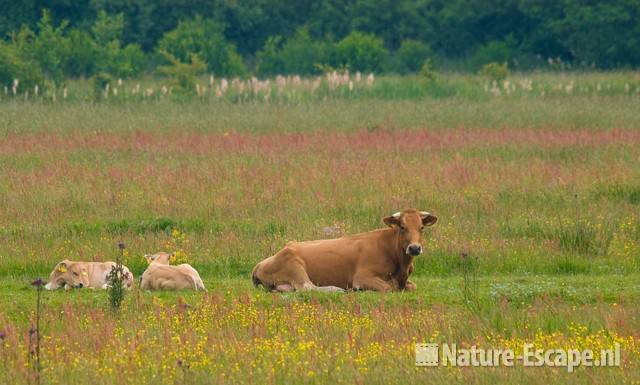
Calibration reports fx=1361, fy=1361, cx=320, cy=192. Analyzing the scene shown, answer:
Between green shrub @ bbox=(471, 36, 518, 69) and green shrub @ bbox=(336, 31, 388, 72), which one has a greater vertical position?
green shrub @ bbox=(336, 31, 388, 72)

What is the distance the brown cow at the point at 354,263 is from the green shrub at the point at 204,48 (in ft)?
130

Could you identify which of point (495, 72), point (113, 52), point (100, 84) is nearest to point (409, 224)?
point (100, 84)

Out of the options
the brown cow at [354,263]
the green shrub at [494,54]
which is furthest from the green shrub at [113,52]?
the brown cow at [354,263]

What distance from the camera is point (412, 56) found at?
60.4 metres

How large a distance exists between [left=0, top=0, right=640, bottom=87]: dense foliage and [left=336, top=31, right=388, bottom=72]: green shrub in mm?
41

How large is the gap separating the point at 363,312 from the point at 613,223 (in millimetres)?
6559

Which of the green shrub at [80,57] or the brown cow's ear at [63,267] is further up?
the brown cow's ear at [63,267]

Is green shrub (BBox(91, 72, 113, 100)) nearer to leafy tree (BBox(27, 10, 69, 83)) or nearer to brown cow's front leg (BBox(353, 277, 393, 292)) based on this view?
leafy tree (BBox(27, 10, 69, 83))

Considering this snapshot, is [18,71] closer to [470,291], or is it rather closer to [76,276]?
[76,276]

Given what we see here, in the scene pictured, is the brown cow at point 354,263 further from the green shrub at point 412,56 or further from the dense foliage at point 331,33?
the green shrub at point 412,56

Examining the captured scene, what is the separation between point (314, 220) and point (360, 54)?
36.9 meters

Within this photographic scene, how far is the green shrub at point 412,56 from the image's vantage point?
5984 cm

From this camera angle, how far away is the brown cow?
48.7ft

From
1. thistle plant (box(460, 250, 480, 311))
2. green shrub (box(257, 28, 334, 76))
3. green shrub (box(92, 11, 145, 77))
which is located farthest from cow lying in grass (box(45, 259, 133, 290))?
green shrub (box(257, 28, 334, 76))
